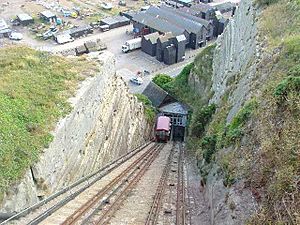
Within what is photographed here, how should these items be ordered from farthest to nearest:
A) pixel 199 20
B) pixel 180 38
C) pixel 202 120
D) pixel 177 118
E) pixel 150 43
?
pixel 199 20 → pixel 150 43 → pixel 180 38 → pixel 177 118 → pixel 202 120

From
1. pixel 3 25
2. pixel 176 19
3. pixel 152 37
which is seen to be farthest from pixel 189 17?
pixel 3 25

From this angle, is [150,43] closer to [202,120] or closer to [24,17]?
[24,17]

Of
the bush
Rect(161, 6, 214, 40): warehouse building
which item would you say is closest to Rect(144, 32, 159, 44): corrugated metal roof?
Rect(161, 6, 214, 40): warehouse building

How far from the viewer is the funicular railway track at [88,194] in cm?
2072

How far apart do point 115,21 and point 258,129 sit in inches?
2760

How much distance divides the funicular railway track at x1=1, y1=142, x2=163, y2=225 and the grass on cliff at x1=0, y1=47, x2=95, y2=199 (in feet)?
6.61

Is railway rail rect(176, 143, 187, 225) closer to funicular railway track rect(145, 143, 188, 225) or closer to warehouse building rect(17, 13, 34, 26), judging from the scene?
funicular railway track rect(145, 143, 188, 225)

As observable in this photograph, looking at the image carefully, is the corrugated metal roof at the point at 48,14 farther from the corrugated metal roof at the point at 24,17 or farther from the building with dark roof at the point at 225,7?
the building with dark roof at the point at 225,7

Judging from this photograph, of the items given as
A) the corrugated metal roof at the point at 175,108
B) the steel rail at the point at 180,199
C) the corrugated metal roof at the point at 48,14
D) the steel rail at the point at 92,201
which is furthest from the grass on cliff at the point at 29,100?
the corrugated metal roof at the point at 48,14

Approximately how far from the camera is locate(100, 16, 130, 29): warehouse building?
8620 cm

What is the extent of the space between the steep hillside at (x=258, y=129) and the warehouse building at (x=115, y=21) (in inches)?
1869

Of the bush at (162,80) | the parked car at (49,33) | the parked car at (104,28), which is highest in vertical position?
the parked car at (104,28)

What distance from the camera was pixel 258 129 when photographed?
2120 cm

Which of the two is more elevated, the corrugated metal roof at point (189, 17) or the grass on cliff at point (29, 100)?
the corrugated metal roof at point (189, 17)
